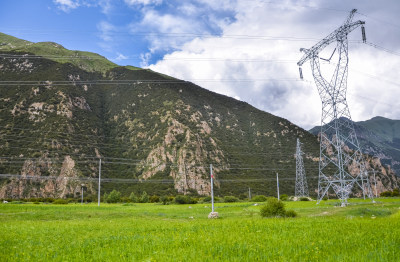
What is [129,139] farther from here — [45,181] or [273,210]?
[273,210]

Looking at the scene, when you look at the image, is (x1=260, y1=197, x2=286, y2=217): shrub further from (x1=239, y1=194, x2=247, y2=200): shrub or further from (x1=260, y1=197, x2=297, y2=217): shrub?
(x1=239, y1=194, x2=247, y2=200): shrub

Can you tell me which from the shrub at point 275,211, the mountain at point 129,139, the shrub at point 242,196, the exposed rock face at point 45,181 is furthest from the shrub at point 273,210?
the exposed rock face at point 45,181

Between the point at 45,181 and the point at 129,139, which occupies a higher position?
the point at 129,139

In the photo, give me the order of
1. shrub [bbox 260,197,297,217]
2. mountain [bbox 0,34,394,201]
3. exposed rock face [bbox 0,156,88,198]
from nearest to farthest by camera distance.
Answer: shrub [bbox 260,197,297,217] → exposed rock face [bbox 0,156,88,198] → mountain [bbox 0,34,394,201]

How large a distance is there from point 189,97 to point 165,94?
51.3 ft

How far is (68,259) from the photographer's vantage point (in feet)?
20.9

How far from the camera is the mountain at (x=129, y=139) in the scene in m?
85.6

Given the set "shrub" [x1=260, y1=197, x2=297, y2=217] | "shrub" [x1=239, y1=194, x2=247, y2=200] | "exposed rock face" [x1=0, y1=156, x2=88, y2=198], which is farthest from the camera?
"shrub" [x1=239, y1=194, x2=247, y2=200]

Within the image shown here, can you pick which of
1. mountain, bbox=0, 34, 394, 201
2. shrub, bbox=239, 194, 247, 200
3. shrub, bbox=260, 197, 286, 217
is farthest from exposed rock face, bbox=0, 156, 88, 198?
shrub, bbox=260, 197, 286, 217

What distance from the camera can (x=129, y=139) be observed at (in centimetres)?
11581

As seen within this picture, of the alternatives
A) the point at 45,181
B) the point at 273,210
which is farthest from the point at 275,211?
the point at 45,181

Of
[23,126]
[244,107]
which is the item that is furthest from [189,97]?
[23,126]

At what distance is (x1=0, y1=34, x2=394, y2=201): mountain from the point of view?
8556cm

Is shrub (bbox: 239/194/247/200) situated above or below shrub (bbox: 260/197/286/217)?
below
